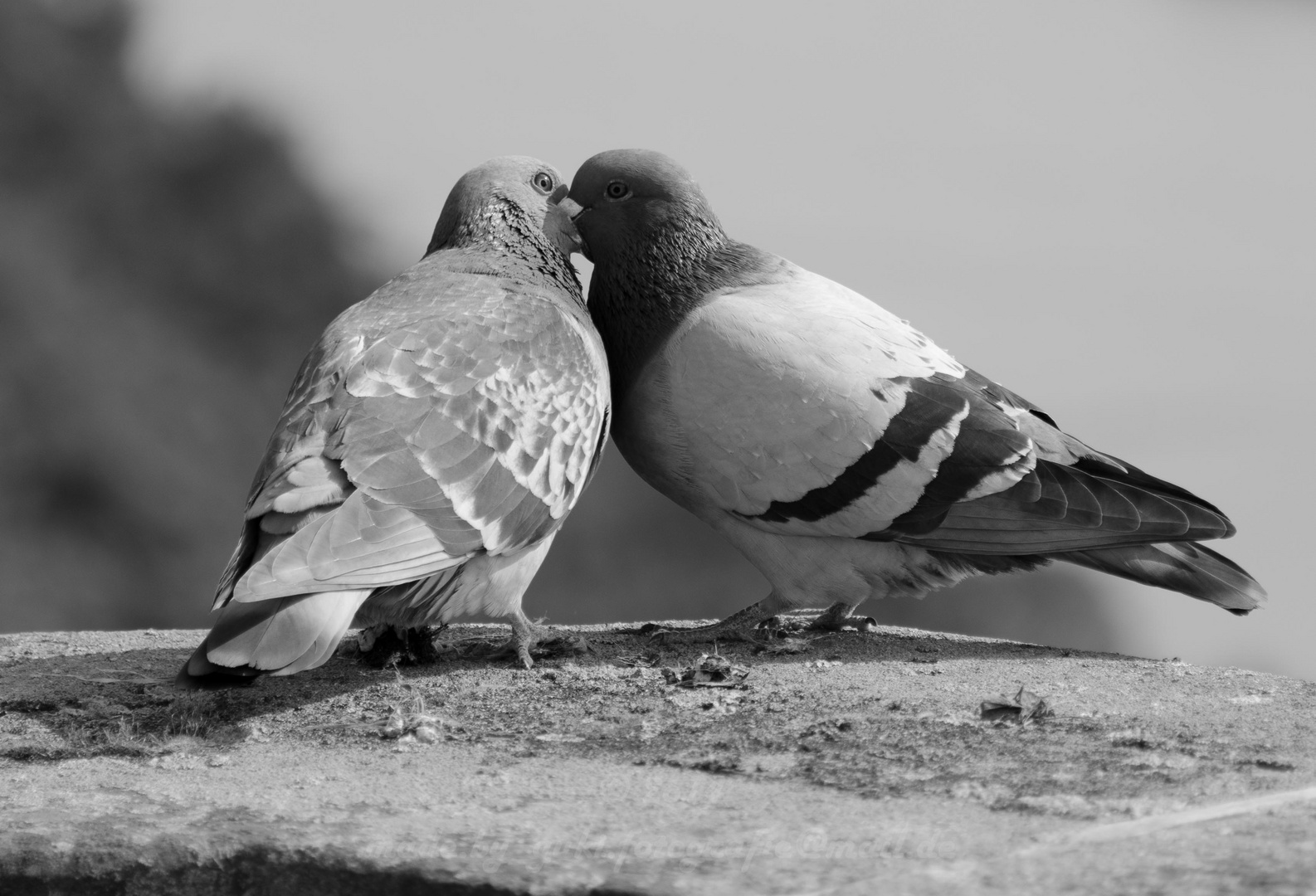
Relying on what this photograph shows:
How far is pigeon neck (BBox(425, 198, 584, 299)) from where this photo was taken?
5.98 m

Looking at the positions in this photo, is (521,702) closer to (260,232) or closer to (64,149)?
(260,232)

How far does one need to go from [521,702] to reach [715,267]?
2.38 meters

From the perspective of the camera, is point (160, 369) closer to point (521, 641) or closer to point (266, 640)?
point (521, 641)

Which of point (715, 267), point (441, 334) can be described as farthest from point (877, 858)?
point (715, 267)

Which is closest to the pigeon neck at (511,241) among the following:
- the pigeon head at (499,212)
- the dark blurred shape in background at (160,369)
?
the pigeon head at (499,212)

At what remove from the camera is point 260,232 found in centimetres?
2362

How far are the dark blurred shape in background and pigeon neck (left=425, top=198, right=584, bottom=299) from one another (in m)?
10.5

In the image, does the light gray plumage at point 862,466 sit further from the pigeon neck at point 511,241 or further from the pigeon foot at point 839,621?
the pigeon neck at point 511,241

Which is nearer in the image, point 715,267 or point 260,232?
point 715,267

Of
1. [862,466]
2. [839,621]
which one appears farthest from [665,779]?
[839,621]

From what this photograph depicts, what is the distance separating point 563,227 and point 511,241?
1.21ft

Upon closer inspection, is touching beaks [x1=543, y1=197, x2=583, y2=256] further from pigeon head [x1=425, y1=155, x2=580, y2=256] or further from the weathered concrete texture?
the weathered concrete texture

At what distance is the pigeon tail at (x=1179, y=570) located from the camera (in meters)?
5.55

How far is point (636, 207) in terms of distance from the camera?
628cm
